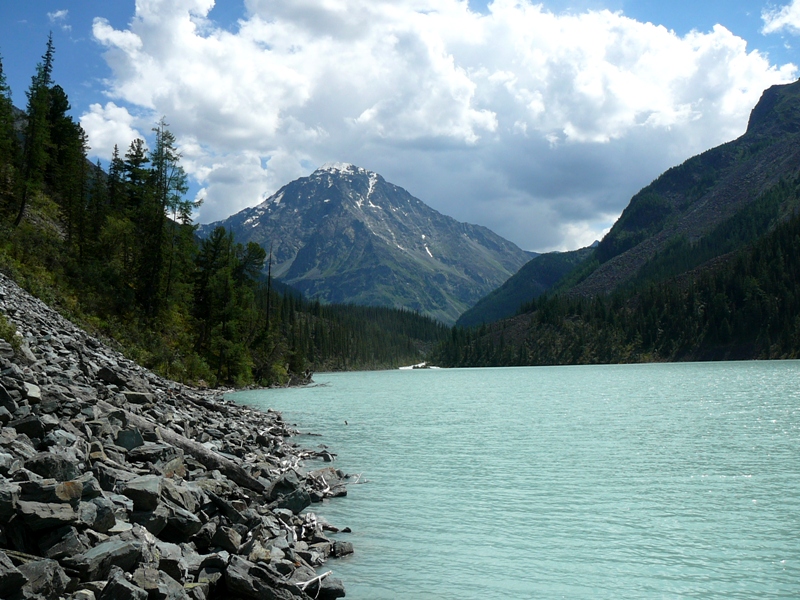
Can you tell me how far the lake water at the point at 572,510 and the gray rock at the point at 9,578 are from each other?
6.48m

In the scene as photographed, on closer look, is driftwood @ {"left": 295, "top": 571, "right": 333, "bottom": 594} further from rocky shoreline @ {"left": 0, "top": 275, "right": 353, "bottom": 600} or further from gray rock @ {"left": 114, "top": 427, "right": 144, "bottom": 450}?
gray rock @ {"left": 114, "top": 427, "right": 144, "bottom": 450}

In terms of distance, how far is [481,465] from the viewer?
24609 mm

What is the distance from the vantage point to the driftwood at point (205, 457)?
54.7 feet

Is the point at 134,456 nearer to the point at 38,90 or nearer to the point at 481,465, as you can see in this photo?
the point at 481,465

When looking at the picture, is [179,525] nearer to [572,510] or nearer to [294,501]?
[294,501]

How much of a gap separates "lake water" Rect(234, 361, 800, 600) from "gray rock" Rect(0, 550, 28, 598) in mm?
6481

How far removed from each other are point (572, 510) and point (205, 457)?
11.7 meters

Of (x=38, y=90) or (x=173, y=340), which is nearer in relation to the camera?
(x=173, y=340)

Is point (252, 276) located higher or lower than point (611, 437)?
higher

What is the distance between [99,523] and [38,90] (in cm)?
7814

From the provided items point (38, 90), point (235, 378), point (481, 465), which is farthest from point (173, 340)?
point (481, 465)

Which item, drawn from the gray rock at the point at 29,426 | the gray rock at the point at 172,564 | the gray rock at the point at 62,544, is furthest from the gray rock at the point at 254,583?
the gray rock at the point at 29,426

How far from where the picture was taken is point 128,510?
10070 millimetres

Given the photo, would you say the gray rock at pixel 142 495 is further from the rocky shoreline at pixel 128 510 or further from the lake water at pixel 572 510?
the lake water at pixel 572 510
